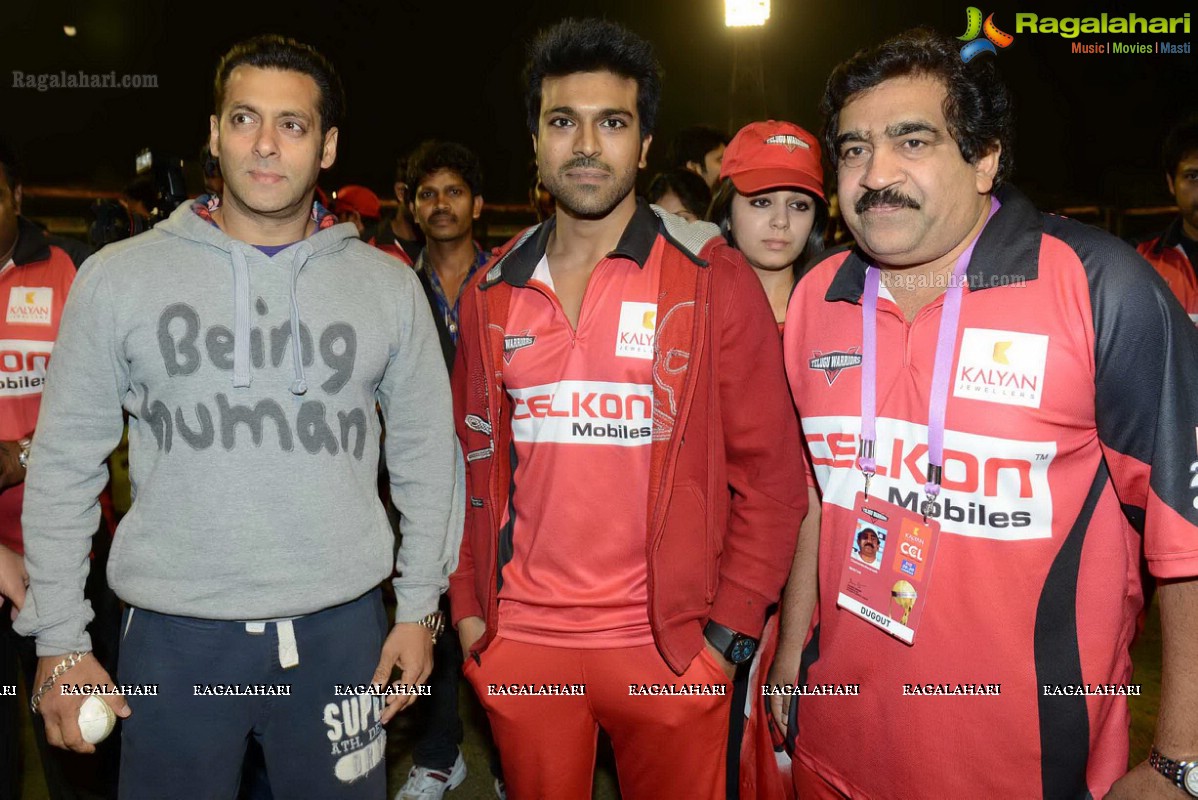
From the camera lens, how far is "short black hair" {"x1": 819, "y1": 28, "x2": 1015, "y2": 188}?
5.78 ft

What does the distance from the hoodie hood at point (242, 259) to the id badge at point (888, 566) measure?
135 centimetres

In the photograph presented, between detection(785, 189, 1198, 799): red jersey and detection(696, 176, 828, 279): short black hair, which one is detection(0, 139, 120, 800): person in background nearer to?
detection(696, 176, 828, 279): short black hair

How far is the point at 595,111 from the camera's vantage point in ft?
7.29

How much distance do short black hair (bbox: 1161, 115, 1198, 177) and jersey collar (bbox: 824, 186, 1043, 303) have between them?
3.48 meters

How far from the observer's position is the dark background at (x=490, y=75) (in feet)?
40.1

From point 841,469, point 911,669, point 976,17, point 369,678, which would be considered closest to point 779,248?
point 976,17

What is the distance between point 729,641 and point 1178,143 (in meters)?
4.18

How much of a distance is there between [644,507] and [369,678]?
32.6 inches

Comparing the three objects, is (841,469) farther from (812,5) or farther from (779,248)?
(812,5)

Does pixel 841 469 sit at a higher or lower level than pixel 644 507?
higher

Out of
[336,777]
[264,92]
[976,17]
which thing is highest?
[976,17]

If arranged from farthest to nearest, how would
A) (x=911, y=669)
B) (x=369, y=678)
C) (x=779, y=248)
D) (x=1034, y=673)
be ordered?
1. (x=779, y=248)
2. (x=369, y=678)
3. (x=911, y=669)
4. (x=1034, y=673)

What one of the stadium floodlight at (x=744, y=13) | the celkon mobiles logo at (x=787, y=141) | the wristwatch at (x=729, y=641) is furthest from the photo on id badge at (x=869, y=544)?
the stadium floodlight at (x=744, y=13)

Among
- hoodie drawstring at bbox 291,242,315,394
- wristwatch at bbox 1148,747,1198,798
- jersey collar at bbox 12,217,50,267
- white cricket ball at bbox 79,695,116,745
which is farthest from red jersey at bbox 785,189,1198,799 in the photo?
jersey collar at bbox 12,217,50,267
